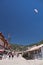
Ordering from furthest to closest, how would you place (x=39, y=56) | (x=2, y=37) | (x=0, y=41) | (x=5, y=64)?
(x=2, y=37) → (x=0, y=41) → (x=39, y=56) → (x=5, y=64)

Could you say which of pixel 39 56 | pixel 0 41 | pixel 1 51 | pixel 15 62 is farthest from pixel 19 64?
pixel 0 41

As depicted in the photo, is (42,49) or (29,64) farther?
(42,49)

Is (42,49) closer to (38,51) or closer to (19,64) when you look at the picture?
(38,51)

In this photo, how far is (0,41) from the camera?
41.4m

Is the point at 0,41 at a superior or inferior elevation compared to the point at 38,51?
superior

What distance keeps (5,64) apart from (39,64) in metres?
4.61

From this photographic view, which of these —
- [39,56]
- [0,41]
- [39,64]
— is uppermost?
[0,41]

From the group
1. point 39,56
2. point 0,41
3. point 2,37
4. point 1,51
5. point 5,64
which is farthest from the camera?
point 2,37

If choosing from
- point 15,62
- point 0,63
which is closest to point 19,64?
point 15,62

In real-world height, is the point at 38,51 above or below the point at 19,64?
above

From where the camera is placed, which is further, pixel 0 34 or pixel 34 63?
pixel 0 34

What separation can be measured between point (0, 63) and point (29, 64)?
12.6 ft

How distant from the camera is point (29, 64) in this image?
82.9 ft

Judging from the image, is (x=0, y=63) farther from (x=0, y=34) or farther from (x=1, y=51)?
(x=0, y=34)
